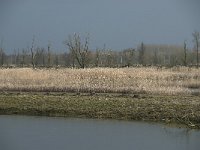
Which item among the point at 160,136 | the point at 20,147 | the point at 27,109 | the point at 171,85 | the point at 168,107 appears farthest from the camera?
the point at 171,85

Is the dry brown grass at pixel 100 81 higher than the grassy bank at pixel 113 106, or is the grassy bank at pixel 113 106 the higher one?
the dry brown grass at pixel 100 81

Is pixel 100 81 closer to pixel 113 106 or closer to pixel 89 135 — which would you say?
pixel 113 106

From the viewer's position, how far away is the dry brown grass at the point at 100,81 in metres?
23.1

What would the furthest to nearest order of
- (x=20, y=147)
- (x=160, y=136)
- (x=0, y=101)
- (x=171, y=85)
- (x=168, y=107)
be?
(x=171, y=85)
(x=0, y=101)
(x=168, y=107)
(x=160, y=136)
(x=20, y=147)

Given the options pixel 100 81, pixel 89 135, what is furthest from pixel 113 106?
pixel 100 81

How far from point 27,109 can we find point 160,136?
7.13 metres

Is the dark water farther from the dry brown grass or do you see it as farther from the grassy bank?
the dry brown grass

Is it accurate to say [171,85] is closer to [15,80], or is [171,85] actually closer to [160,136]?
[15,80]

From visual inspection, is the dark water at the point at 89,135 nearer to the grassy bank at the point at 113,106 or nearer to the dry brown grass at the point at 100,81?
the grassy bank at the point at 113,106

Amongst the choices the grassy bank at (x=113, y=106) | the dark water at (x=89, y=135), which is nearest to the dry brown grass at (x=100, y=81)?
the grassy bank at (x=113, y=106)

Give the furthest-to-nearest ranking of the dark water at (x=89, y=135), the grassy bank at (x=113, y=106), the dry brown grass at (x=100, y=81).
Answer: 1. the dry brown grass at (x=100, y=81)
2. the grassy bank at (x=113, y=106)
3. the dark water at (x=89, y=135)

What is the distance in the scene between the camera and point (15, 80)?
26797mm

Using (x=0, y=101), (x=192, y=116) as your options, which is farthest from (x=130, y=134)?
(x=0, y=101)

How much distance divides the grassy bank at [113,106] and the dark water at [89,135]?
3.13ft
